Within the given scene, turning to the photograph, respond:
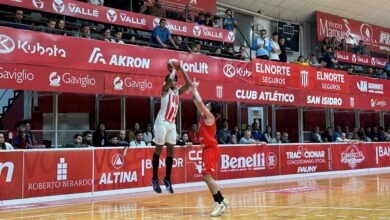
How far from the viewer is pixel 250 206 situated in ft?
32.1

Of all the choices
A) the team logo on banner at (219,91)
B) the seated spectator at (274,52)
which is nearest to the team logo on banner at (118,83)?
the team logo on banner at (219,91)

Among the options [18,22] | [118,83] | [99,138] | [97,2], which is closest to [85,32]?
[118,83]

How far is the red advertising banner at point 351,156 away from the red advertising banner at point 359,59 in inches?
254

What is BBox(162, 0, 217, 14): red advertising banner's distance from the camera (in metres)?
19.7

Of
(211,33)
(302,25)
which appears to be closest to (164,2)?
(211,33)

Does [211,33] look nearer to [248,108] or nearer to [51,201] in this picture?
[248,108]

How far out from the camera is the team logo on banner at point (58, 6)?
48.2 ft

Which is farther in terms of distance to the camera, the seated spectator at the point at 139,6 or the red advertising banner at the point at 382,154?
the red advertising banner at the point at 382,154

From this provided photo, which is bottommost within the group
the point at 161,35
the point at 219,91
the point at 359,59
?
the point at 219,91

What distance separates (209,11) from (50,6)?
26.4 ft

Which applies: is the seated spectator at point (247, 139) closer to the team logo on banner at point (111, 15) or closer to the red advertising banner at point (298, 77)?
the red advertising banner at point (298, 77)

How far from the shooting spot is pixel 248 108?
73.5 feet

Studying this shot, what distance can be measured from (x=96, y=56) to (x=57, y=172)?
3.67 meters

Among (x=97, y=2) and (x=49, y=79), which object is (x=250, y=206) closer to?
(x=49, y=79)
